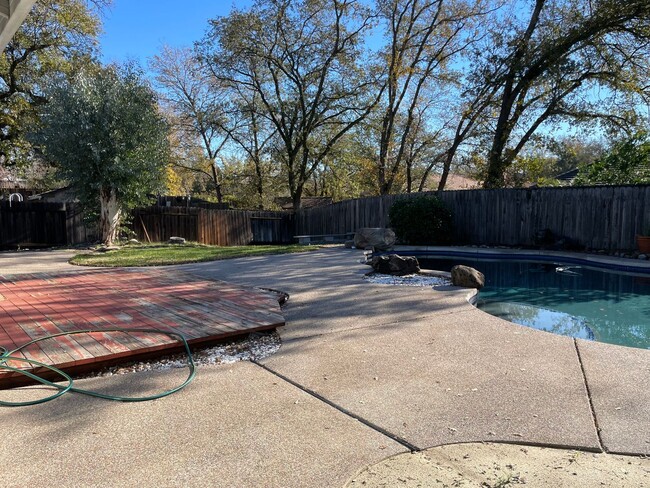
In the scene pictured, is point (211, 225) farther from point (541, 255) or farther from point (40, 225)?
point (541, 255)

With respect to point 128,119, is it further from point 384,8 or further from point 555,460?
point 384,8

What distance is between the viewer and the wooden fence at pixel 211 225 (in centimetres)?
1617

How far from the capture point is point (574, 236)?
445 inches

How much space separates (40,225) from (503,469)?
1616 centimetres

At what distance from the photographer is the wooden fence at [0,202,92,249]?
13.9 m

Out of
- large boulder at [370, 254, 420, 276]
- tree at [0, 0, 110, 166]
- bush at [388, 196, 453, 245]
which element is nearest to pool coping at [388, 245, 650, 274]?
bush at [388, 196, 453, 245]

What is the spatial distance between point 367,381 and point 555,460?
1.17 meters

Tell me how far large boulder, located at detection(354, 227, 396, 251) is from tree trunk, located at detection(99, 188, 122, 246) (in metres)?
6.90

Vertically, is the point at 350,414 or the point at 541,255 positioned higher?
the point at 541,255

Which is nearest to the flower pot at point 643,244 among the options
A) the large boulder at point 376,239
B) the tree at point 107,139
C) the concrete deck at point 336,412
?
the large boulder at point 376,239

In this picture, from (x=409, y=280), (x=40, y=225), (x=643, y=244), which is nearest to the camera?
(x=409, y=280)

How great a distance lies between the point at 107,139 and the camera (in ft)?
37.5

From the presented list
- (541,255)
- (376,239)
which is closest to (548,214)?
(541,255)

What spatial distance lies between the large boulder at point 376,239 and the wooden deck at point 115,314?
5.71 m
